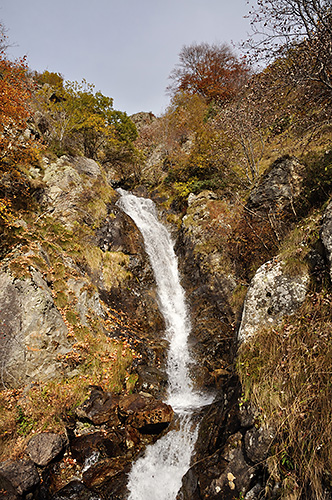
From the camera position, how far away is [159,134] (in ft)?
76.3

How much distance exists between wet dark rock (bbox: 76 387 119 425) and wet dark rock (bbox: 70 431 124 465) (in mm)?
262

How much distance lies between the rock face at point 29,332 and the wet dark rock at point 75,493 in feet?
7.11

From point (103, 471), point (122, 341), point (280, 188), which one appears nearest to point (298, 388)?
point (103, 471)

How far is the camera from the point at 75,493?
4.15 metres

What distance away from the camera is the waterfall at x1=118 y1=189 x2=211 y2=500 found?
456cm

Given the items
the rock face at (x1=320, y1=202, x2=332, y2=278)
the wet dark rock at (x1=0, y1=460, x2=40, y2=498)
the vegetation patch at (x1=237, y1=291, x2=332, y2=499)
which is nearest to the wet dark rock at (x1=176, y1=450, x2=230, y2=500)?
the vegetation patch at (x1=237, y1=291, x2=332, y2=499)

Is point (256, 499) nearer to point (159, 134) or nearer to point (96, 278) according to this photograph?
point (96, 278)

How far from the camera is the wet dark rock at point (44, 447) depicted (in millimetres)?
4301

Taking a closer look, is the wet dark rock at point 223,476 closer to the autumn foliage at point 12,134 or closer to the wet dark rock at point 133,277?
the wet dark rock at point 133,277

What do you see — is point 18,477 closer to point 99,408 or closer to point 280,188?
point 99,408

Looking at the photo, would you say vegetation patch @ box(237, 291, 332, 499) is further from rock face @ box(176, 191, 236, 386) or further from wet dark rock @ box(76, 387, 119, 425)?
wet dark rock @ box(76, 387, 119, 425)

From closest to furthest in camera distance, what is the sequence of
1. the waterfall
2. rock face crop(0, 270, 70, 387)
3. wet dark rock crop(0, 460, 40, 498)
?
wet dark rock crop(0, 460, 40, 498) → the waterfall → rock face crop(0, 270, 70, 387)

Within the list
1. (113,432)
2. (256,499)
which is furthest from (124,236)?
(256,499)

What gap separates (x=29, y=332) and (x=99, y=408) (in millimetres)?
2527
